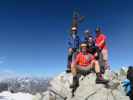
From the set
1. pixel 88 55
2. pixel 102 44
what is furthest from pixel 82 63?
pixel 102 44

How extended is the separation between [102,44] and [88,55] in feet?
10.1

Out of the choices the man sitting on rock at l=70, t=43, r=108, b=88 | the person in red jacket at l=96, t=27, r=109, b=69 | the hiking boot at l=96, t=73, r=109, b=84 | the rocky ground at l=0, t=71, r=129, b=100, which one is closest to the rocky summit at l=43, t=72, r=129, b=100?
the rocky ground at l=0, t=71, r=129, b=100

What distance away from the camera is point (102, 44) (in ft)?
68.2

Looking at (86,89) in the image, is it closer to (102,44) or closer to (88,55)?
(88,55)

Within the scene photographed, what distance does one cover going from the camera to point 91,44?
2084cm

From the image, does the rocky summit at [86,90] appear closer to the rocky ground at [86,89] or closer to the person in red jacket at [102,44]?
the rocky ground at [86,89]

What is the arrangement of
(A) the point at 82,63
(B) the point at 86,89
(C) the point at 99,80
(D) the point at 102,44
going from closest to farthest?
1. (C) the point at 99,80
2. (B) the point at 86,89
3. (A) the point at 82,63
4. (D) the point at 102,44

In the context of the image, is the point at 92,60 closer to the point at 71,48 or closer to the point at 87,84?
the point at 87,84

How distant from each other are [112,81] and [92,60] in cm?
230

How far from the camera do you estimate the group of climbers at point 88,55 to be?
17.8 meters

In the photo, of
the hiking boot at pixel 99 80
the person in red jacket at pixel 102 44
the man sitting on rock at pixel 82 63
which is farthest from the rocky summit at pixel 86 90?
the person in red jacket at pixel 102 44

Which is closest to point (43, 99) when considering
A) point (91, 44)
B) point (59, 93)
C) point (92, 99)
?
point (59, 93)

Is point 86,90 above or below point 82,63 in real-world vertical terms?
below

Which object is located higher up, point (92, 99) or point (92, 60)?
point (92, 60)
